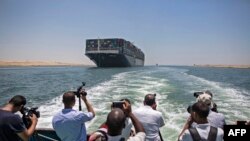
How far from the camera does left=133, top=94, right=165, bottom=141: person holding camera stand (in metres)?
4.17

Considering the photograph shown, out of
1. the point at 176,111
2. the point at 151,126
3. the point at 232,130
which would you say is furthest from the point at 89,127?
the point at 232,130

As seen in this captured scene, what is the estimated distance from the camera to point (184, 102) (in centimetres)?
1759

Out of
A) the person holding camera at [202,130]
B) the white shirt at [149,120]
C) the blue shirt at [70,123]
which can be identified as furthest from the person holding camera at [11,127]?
the person holding camera at [202,130]

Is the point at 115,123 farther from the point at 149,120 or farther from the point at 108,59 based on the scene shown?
the point at 108,59

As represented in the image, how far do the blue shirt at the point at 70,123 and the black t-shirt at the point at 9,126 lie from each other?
596 mm

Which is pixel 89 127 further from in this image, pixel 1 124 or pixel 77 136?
pixel 1 124

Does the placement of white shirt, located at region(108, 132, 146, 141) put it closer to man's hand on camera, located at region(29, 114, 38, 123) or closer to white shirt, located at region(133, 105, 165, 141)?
white shirt, located at region(133, 105, 165, 141)

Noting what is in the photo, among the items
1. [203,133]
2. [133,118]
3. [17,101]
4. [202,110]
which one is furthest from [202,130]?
[17,101]

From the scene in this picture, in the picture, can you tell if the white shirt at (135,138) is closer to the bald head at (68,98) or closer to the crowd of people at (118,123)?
the crowd of people at (118,123)

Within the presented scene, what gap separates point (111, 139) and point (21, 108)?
5.72ft

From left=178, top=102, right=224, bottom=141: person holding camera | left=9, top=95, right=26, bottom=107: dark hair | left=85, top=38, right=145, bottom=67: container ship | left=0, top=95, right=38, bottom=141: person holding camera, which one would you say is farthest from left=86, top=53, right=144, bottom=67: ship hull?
left=178, top=102, right=224, bottom=141: person holding camera

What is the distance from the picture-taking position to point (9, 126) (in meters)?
3.21

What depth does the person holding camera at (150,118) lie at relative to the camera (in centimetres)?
417

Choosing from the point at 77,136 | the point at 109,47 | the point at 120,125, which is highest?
the point at 109,47
